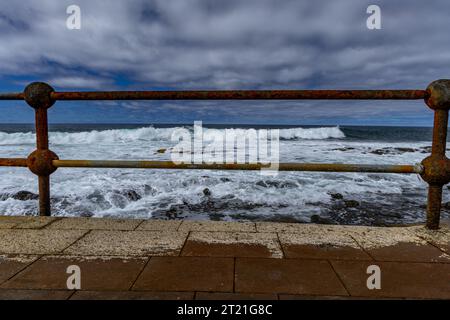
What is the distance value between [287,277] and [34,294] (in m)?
1.18

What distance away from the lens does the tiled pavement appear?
145 cm

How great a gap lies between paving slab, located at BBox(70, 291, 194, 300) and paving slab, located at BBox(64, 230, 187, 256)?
1.44 ft

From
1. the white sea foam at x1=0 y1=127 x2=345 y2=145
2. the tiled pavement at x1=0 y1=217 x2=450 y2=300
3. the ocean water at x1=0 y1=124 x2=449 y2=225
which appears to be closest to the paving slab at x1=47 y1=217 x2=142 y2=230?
the tiled pavement at x1=0 y1=217 x2=450 y2=300

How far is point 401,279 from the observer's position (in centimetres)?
157

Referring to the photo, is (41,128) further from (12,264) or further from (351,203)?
(351,203)

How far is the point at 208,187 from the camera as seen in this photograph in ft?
25.1

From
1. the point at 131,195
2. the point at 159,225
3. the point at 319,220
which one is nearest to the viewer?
the point at 159,225

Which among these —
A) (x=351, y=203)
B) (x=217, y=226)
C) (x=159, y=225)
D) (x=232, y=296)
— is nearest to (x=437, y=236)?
(x=217, y=226)

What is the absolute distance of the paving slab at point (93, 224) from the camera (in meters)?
2.32

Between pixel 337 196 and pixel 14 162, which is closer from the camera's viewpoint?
pixel 14 162

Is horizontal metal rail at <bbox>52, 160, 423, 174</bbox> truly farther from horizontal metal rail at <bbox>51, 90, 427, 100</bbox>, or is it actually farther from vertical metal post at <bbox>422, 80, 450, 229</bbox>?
horizontal metal rail at <bbox>51, 90, 427, 100</bbox>

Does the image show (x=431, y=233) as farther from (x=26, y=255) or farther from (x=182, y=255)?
(x=26, y=255)

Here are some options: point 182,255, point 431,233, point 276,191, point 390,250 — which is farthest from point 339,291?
point 276,191

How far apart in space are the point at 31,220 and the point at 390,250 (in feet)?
8.55
